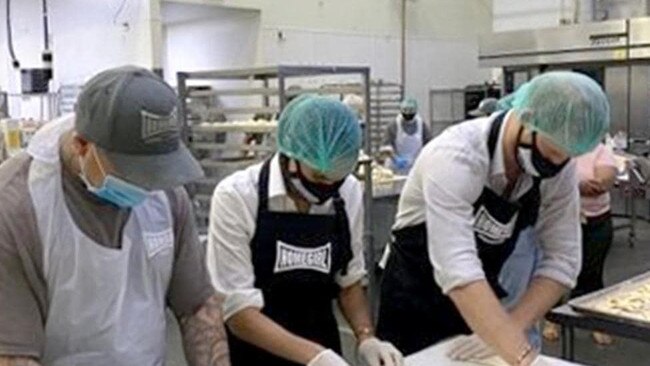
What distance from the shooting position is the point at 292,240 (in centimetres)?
177

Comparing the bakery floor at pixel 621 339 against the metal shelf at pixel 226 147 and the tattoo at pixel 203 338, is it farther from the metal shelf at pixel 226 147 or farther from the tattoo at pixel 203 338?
the tattoo at pixel 203 338

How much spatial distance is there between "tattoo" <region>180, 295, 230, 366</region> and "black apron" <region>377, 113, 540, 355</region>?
2.23 feet

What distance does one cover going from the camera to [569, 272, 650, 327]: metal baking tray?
7.06ft

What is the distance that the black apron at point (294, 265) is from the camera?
5.80 feet

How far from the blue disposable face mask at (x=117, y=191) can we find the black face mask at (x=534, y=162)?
2.96ft

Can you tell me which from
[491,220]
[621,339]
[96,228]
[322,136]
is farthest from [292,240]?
[621,339]

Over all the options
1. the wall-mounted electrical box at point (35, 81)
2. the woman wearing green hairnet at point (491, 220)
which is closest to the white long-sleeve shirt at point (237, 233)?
the woman wearing green hairnet at point (491, 220)

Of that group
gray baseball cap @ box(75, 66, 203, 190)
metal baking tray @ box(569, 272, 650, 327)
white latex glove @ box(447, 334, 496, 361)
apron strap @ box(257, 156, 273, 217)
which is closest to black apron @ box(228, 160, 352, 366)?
apron strap @ box(257, 156, 273, 217)

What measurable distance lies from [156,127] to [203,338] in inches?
19.1

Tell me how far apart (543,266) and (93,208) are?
3.90 feet

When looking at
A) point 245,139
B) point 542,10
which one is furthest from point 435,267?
point 542,10

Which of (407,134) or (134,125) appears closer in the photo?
(134,125)

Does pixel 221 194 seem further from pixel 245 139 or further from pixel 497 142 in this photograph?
pixel 245 139

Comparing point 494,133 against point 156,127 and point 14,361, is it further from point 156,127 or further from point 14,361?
point 14,361
